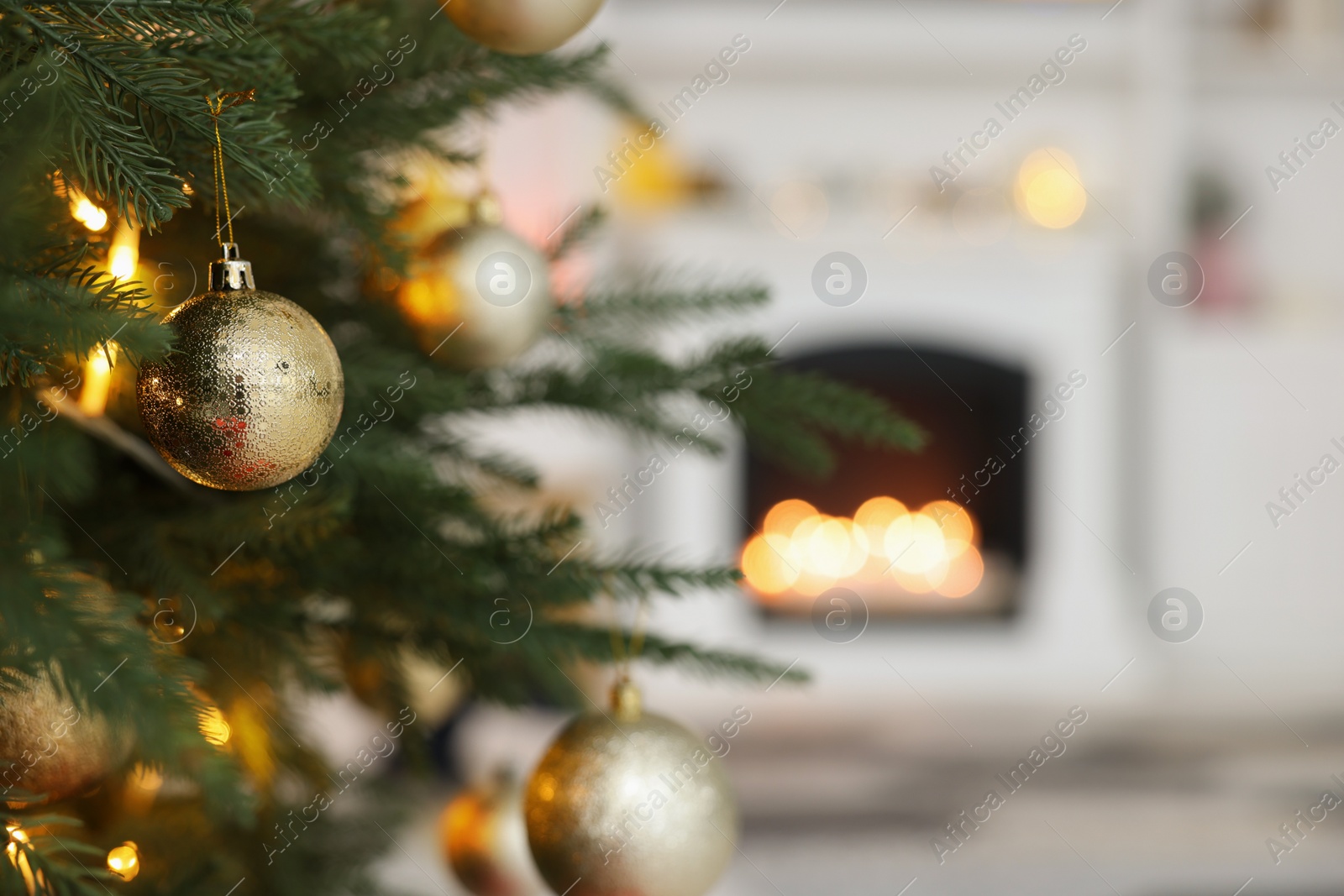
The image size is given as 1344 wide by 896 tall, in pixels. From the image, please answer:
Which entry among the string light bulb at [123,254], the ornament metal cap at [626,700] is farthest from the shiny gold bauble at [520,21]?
the ornament metal cap at [626,700]

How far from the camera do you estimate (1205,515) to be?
251cm

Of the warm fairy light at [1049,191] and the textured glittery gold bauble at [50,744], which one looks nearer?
the textured glittery gold bauble at [50,744]

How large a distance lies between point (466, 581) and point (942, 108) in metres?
2.50

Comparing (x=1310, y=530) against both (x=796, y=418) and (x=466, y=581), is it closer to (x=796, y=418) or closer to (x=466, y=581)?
(x=796, y=418)

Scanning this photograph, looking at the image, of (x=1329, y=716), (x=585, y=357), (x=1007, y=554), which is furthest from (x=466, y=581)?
(x=1329, y=716)

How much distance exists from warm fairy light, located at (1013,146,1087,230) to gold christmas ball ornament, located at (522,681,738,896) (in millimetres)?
2420

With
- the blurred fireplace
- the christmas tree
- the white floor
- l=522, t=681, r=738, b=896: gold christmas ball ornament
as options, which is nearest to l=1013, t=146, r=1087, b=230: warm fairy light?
the blurred fireplace

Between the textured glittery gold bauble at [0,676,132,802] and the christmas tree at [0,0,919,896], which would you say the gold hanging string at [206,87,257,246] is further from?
the textured glittery gold bauble at [0,676,132,802]

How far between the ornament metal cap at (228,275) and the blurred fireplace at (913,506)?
2155 mm

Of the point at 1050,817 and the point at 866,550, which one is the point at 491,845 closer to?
the point at 1050,817

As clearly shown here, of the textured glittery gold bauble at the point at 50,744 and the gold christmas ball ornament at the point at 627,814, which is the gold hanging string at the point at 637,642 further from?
the textured glittery gold bauble at the point at 50,744

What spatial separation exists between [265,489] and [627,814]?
188 millimetres

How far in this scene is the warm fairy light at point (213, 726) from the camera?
0.91 feet

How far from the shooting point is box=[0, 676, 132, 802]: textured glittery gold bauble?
1.06 ft
